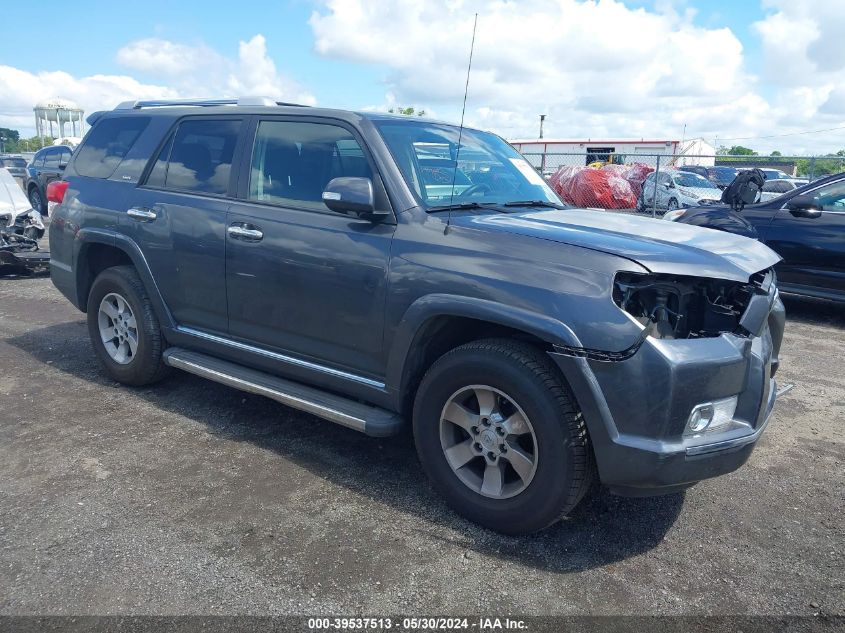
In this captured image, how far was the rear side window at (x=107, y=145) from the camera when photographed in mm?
5113

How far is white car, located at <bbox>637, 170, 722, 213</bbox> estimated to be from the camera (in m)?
20.5

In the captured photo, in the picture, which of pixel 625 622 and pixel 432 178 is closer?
pixel 625 622

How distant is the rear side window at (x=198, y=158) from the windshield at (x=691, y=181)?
18.9m

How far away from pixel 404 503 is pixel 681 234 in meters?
1.97

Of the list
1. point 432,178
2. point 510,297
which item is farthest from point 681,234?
point 432,178

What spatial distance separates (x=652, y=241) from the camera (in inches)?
128

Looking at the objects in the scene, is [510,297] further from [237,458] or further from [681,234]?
[237,458]

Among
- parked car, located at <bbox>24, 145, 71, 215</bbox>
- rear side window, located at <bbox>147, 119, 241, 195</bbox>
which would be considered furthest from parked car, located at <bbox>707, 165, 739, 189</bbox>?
rear side window, located at <bbox>147, 119, 241, 195</bbox>

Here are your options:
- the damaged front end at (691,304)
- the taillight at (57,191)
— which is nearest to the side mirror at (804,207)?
the damaged front end at (691,304)

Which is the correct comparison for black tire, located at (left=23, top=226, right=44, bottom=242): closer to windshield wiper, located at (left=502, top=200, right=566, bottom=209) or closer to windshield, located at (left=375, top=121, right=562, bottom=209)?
windshield, located at (left=375, top=121, right=562, bottom=209)

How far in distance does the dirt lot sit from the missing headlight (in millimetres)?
1021

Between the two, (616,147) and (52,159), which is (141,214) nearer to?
(52,159)

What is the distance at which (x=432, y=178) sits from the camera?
12.6ft

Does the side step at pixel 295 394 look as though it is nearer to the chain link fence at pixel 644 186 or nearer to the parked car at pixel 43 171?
the chain link fence at pixel 644 186
